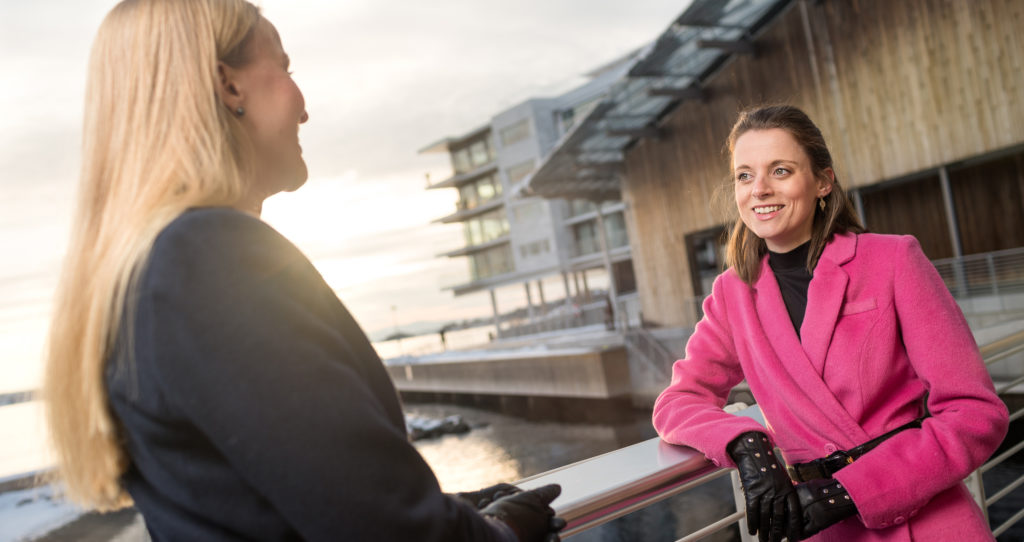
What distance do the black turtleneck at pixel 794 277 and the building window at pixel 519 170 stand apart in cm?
3230

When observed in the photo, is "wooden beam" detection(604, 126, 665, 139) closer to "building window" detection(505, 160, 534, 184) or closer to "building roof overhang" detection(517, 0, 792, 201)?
"building roof overhang" detection(517, 0, 792, 201)

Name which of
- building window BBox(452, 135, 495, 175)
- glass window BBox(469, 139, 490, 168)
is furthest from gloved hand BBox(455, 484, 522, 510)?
glass window BBox(469, 139, 490, 168)

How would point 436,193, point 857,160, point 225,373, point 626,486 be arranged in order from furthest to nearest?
point 436,193, point 857,160, point 626,486, point 225,373

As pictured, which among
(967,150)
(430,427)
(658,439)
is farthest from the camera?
(430,427)

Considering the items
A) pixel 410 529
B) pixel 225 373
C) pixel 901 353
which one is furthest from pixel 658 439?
pixel 225 373

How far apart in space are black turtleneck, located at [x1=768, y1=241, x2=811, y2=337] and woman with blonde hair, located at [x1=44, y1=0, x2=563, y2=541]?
2.80ft

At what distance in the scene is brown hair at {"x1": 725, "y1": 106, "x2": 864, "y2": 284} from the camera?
1.29m

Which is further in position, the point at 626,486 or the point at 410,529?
the point at 626,486

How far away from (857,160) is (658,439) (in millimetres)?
11108

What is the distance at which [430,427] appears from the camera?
21.0m

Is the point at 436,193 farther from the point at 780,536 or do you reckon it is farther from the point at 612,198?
the point at 780,536

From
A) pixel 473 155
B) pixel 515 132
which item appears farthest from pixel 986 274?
pixel 473 155

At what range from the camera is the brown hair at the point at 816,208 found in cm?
129

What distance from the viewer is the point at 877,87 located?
1061cm
